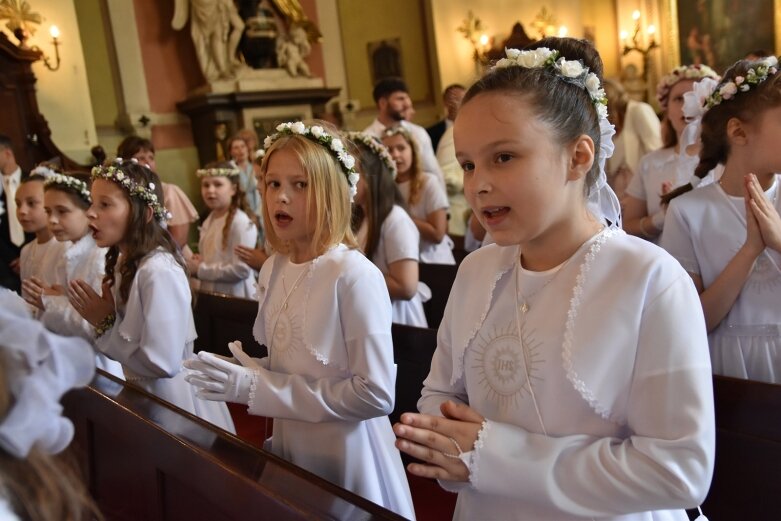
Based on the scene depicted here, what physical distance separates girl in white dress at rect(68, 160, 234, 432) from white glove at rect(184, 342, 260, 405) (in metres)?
0.82

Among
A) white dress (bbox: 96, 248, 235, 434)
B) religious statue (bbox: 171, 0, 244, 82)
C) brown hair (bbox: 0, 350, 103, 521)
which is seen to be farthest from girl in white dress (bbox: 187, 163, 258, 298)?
religious statue (bbox: 171, 0, 244, 82)

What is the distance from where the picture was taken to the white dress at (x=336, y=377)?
199cm

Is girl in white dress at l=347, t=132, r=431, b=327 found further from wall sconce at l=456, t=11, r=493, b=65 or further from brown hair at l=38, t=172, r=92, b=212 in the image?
wall sconce at l=456, t=11, r=493, b=65

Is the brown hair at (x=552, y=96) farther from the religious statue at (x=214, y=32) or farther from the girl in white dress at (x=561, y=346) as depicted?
the religious statue at (x=214, y=32)

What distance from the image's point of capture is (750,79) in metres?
2.06

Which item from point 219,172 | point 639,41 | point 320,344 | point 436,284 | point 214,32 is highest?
point 214,32

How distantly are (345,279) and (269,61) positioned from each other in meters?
9.04

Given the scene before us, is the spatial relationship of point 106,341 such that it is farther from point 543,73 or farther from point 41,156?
point 41,156

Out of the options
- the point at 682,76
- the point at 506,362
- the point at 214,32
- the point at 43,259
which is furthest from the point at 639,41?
the point at 506,362

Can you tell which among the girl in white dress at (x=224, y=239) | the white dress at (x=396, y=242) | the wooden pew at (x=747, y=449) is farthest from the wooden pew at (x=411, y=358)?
the girl in white dress at (x=224, y=239)

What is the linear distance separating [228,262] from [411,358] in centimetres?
255

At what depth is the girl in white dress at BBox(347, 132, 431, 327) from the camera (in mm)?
3359

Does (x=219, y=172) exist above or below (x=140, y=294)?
above

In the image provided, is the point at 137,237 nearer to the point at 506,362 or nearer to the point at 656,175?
the point at 506,362
